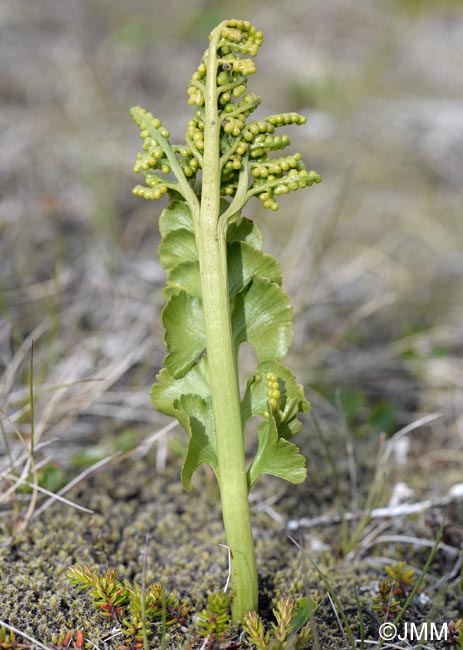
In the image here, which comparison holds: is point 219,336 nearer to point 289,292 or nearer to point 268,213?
point 289,292

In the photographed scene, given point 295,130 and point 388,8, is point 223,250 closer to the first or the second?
point 295,130

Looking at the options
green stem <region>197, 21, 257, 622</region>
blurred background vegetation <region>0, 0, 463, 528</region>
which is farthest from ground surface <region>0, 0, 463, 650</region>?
green stem <region>197, 21, 257, 622</region>

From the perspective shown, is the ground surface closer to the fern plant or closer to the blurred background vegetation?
the blurred background vegetation

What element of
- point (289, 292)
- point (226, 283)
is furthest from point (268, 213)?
point (226, 283)

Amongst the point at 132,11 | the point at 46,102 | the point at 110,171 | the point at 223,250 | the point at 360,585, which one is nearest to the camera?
the point at 223,250

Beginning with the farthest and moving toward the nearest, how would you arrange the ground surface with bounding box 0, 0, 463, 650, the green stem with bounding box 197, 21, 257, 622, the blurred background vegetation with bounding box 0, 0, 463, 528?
1. the blurred background vegetation with bounding box 0, 0, 463, 528
2. the ground surface with bounding box 0, 0, 463, 650
3. the green stem with bounding box 197, 21, 257, 622

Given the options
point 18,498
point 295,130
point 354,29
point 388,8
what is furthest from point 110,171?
point 388,8
